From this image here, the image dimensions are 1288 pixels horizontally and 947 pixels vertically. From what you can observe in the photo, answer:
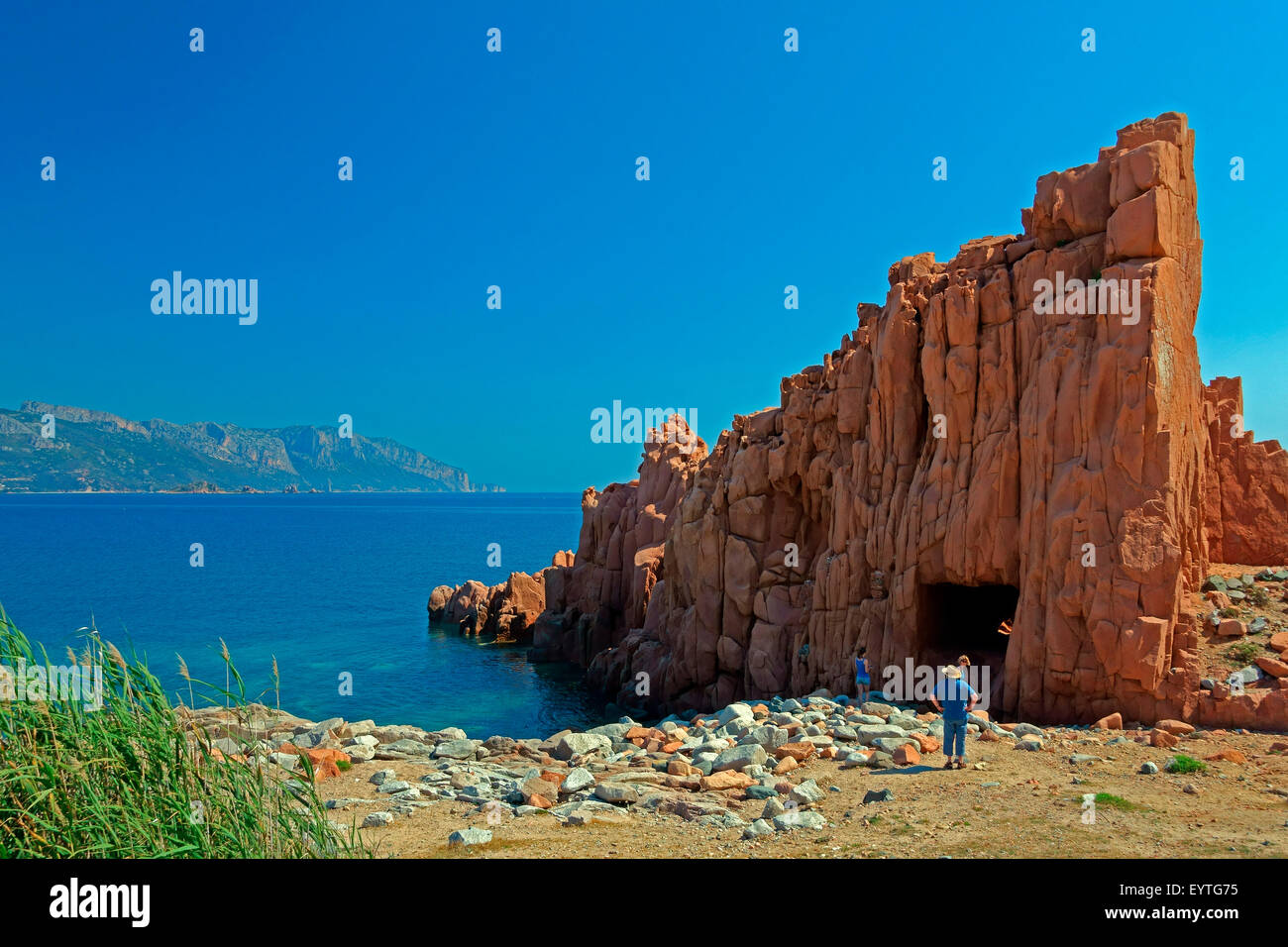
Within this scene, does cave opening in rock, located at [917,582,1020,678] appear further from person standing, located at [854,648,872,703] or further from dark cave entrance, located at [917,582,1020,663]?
person standing, located at [854,648,872,703]

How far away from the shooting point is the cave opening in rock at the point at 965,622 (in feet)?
89.1

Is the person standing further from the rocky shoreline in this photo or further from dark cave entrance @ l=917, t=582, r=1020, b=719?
dark cave entrance @ l=917, t=582, r=1020, b=719

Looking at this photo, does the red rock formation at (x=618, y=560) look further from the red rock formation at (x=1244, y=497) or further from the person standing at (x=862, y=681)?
the red rock formation at (x=1244, y=497)

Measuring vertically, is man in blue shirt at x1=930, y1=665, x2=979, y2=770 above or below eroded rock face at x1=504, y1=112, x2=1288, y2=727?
below

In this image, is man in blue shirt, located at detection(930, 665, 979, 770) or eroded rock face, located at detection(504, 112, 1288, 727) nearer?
man in blue shirt, located at detection(930, 665, 979, 770)

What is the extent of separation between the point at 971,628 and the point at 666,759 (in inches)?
688

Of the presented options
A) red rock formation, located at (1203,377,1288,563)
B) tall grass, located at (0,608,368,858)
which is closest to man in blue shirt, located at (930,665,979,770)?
tall grass, located at (0,608,368,858)

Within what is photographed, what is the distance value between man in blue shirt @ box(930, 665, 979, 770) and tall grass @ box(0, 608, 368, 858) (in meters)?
11.5

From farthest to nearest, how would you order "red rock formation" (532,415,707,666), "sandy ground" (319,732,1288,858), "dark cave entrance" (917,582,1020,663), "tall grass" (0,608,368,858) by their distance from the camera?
"red rock formation" (532,415,707,666) < "dark cave entrance" (917,582,1020,663) < "sandy ground" (319,732,1288,858) < "tall grass" (0,608,368,858)

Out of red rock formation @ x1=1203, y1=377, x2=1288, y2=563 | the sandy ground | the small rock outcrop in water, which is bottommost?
the small rock outcrop in water

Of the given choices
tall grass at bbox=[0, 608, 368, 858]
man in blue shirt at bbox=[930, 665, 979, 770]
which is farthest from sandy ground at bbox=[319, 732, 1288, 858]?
tall grass at bbox=[0, 608, 368, 858]

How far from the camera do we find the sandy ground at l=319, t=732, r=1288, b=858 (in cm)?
1167

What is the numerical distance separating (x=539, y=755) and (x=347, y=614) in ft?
183

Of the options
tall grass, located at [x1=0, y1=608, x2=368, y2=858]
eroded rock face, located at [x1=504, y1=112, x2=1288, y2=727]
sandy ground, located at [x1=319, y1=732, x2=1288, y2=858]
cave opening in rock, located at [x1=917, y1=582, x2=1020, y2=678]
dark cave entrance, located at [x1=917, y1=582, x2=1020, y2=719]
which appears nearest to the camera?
tall grass, located at [x1=0, y1=608, x2=368, y2=858]
